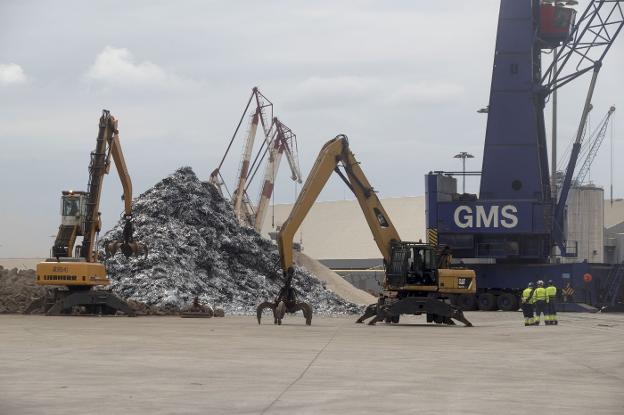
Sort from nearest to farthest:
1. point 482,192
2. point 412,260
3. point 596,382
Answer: point 596,382
point 412,260
point 482,192

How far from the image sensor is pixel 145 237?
174 feet

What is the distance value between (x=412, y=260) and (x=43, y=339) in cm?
1628

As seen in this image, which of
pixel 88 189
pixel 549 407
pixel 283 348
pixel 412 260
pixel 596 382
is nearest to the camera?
pixel 549 407

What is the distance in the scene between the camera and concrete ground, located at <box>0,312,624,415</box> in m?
13.9

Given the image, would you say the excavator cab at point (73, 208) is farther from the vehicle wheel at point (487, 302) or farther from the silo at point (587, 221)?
the silo at point (587, 221)

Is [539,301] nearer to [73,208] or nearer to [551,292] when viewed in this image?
[551,292]

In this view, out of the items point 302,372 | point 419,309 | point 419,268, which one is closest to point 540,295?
point 419,268

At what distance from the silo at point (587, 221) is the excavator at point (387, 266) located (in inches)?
1534

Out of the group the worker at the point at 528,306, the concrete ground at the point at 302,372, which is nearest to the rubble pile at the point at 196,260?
the worker at the point at 528,306

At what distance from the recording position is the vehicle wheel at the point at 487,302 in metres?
55.3

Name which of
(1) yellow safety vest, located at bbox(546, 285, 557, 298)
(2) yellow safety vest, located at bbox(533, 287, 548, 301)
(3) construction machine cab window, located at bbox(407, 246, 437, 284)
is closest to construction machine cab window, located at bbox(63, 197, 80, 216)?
(3) construction machine cab window, located at bbox(407, 246, 437, 284)

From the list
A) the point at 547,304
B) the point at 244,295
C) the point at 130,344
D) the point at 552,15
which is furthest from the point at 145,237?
the point at 130,344

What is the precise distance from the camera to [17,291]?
4716cm

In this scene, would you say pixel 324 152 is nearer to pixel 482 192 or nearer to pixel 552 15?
pixel 482 192
